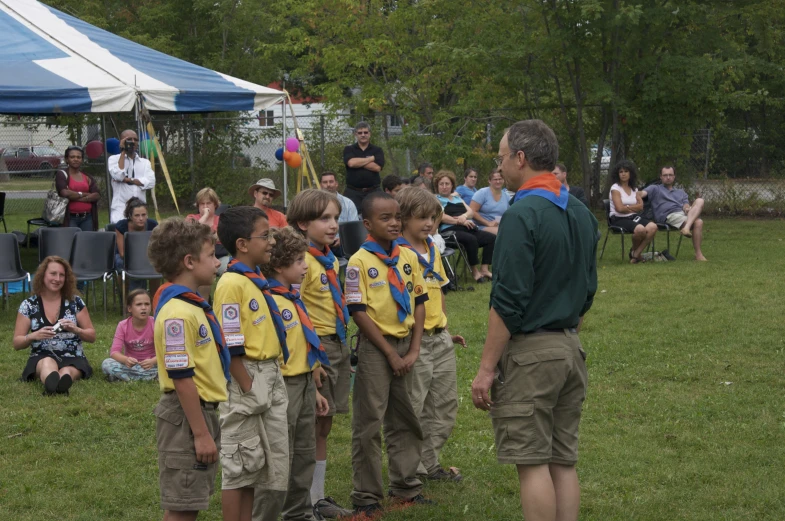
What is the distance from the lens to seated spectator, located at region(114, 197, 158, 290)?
32.1 feet

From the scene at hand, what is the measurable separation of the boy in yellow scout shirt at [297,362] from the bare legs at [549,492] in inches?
38.7

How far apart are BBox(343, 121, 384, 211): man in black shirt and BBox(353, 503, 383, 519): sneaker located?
824 cm

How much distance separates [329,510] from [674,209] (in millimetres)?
9915

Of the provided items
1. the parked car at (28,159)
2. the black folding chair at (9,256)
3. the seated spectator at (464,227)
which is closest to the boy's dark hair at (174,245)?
the black folding chair at (9,256)

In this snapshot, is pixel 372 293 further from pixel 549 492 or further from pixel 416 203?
pixel 549 492

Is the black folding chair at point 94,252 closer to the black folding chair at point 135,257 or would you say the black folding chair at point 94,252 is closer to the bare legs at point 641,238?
the black folding chair at point 135,257

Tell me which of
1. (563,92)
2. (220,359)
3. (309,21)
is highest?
(309,21)

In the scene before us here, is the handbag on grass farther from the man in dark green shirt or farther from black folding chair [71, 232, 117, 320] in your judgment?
the man in dark green shirt

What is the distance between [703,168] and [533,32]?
4419 millimetres

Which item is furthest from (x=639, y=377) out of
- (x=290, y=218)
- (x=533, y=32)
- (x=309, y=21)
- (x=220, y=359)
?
(x=309, y=21)

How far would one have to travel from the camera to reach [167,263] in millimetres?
3275

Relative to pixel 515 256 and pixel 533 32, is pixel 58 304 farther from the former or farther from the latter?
pixel 533 32

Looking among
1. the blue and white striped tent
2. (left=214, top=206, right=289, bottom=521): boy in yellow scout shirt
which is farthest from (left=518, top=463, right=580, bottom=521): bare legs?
the blue and white striped tent

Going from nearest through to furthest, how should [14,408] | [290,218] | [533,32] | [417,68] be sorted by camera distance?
[290,218]
[14,408]
[533,32]
[417,68]
